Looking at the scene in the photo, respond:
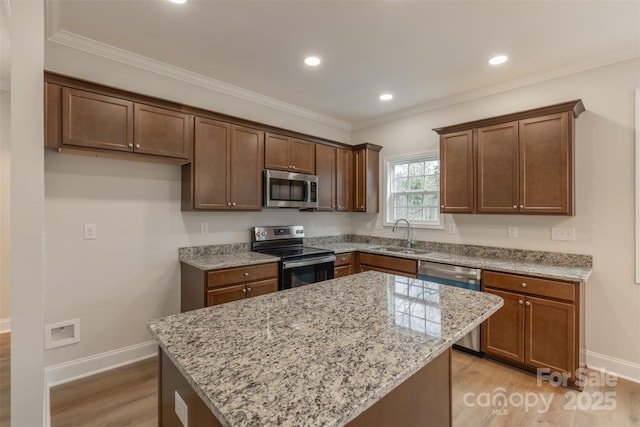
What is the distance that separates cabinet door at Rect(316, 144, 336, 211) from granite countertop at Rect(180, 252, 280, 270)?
1.19 meters

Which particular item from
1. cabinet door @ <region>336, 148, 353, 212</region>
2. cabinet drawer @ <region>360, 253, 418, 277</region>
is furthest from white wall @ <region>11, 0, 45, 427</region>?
cabinet door @ <region>336, 148, 353, 212</region>

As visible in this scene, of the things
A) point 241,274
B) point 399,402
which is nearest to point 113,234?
point 241,274

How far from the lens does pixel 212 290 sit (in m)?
2.70

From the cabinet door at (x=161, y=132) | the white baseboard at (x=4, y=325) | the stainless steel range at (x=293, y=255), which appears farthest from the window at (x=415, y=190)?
the white baseboard at (x=4, y=325)

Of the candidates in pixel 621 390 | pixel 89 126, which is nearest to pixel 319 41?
pixel 89 126

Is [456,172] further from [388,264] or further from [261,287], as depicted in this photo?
[261,287]

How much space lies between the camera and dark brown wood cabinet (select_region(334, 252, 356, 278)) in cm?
381

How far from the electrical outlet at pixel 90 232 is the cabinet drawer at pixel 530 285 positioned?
3.51 metres

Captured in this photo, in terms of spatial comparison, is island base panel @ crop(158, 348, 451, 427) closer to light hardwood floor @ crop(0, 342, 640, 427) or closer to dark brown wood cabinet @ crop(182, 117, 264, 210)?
light hardwood floor @ crop(0, 342, 640, 427)

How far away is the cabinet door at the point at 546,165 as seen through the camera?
8.68 ft

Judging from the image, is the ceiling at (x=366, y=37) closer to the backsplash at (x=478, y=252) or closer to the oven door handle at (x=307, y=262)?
the backsplash at (x=478, y=252)

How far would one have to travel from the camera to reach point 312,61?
113 inches

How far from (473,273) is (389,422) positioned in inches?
87.0

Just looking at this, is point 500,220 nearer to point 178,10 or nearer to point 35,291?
point 178,10
